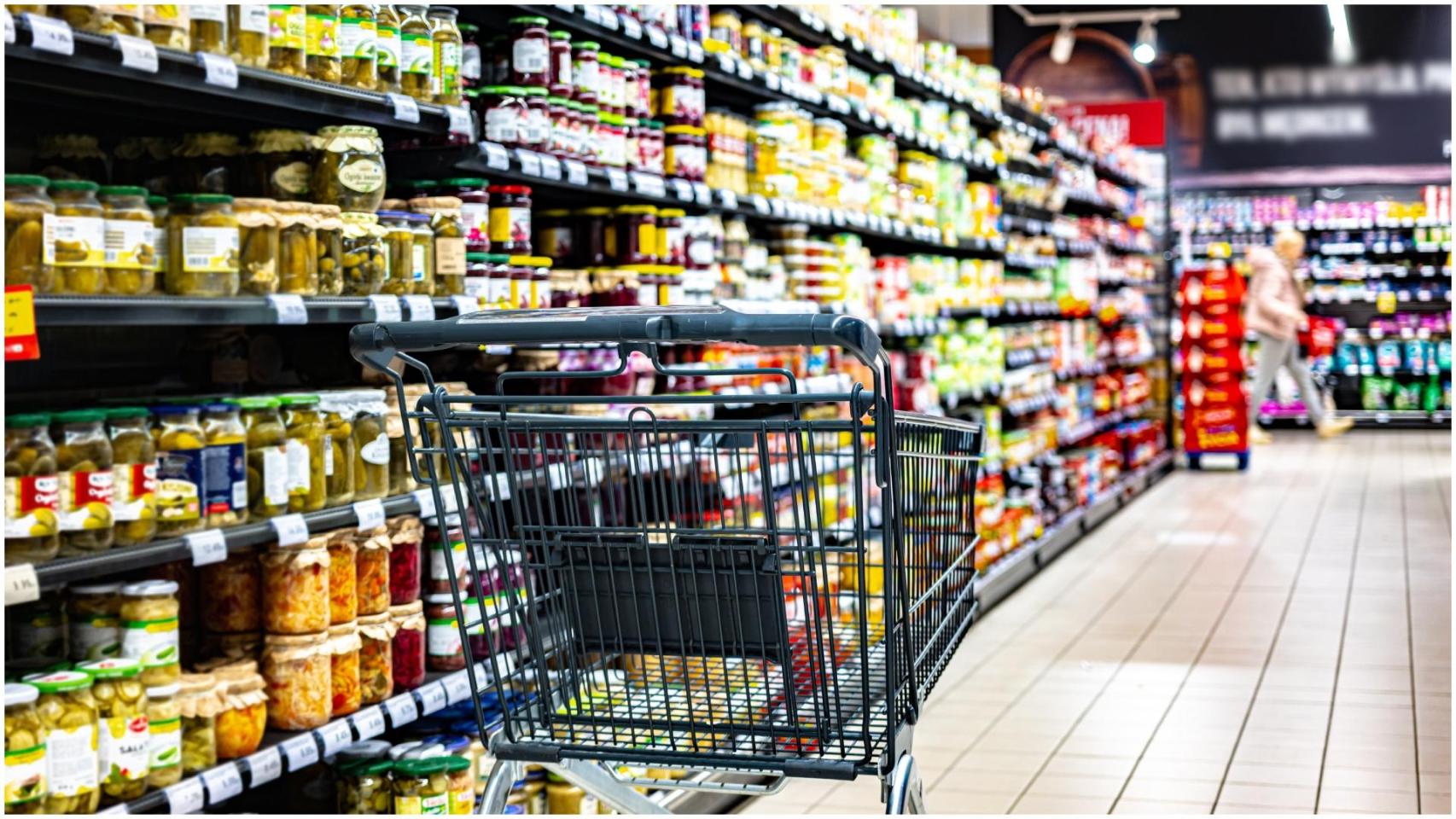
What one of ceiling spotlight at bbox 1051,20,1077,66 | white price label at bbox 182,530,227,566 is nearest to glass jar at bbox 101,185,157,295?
white price label at bbox 182,530,227,566

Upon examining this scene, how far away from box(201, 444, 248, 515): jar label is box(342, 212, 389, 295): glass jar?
1.52 ft

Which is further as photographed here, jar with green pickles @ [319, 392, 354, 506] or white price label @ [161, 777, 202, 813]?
jar with green pickles @ [319, 392, 354, 506]

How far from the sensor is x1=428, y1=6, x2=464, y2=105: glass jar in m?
3.30

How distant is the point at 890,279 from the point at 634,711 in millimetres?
3933

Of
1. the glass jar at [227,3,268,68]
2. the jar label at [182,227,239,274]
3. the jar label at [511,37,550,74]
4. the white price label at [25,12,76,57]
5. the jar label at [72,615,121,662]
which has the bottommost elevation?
the jar label at [72,615,121,662]

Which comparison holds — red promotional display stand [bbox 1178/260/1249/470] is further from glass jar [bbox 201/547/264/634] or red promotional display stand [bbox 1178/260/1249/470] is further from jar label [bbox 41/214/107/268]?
jar label [bbox 41/214/107/268]

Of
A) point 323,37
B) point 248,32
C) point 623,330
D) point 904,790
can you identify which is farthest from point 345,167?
point 904,790

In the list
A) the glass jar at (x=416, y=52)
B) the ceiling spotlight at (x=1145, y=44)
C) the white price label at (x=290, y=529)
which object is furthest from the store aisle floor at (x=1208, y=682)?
the ceiling spotlight at (x=1145, y=44)

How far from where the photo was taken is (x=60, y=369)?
3.27 metres

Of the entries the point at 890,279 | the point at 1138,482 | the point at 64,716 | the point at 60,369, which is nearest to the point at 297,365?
the point at 60,369

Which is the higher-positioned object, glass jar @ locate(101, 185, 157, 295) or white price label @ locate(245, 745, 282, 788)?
glass jar @ locate(101, 185, 157, 295)

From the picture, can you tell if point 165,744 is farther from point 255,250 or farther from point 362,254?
point 362,254

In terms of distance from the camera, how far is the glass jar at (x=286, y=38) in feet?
9.35

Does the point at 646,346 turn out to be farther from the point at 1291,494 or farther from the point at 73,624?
the point at 1291,494
